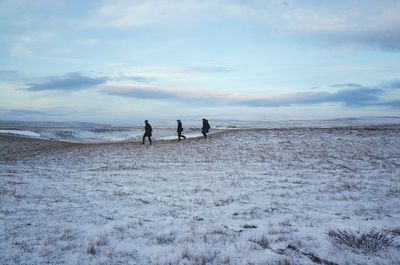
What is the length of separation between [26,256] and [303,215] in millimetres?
6881

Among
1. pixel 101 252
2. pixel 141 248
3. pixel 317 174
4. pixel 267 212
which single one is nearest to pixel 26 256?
pixel 101 252

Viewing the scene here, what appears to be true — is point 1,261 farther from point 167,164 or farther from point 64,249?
point 167,164

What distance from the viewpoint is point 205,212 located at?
968 cm

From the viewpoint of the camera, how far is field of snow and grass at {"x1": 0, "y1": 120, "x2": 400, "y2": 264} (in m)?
6.50

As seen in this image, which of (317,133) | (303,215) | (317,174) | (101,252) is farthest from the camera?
(317,133)

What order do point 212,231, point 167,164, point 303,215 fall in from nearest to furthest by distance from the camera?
1. point 212,231
2. point 303,215
3. point 167,164

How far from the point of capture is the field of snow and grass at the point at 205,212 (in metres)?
6.50

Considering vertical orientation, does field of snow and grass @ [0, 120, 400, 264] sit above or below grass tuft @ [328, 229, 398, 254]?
below

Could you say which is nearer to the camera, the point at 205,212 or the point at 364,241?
the point at 364,241

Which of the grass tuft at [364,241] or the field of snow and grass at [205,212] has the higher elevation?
the grass tuft at [364,241]

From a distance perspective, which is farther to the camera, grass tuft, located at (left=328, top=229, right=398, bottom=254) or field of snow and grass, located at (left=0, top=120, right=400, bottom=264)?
grass tuft, located at (left=328, top=229, right=398, bottom=254)

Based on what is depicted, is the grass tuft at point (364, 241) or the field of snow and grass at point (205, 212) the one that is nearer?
the field of snow and grass at point (205, 212)

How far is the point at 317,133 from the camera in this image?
3578 cm

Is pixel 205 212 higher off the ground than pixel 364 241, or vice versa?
pixel 364 241
